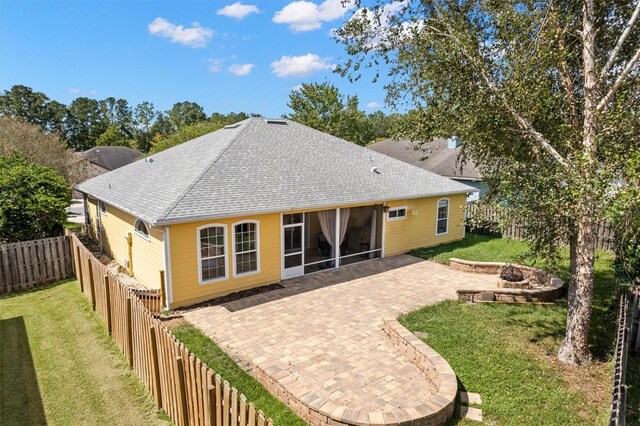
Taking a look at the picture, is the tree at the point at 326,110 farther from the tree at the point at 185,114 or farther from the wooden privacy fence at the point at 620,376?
the tree at the point at 185,114

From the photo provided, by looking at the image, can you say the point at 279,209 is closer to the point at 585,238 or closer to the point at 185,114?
the point at 585,238

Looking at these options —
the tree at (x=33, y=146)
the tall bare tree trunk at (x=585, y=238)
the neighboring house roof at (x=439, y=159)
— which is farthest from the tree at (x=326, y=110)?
the tall bare tree trunk at (x=585, y=238)

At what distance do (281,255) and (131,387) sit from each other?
20.2ft

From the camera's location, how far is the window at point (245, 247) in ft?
36.8

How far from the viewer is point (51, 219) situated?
14.0 metres

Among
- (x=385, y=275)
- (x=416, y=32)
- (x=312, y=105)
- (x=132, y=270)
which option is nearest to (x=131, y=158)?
(x=312, y=105)

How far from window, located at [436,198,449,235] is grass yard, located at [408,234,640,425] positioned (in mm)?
6994

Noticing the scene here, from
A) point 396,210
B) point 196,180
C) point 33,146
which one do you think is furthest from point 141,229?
point 33,146

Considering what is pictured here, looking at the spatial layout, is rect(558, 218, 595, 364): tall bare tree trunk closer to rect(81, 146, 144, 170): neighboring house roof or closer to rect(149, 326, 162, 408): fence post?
rect(149, 326, 162, 408): fence post

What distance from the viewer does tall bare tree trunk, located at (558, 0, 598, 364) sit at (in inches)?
251

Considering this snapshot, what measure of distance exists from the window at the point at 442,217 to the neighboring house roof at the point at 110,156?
42.3 m

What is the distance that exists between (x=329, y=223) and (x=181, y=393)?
938cm

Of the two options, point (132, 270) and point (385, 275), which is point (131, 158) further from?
point (385, 275)

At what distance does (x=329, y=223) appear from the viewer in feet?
46.1
